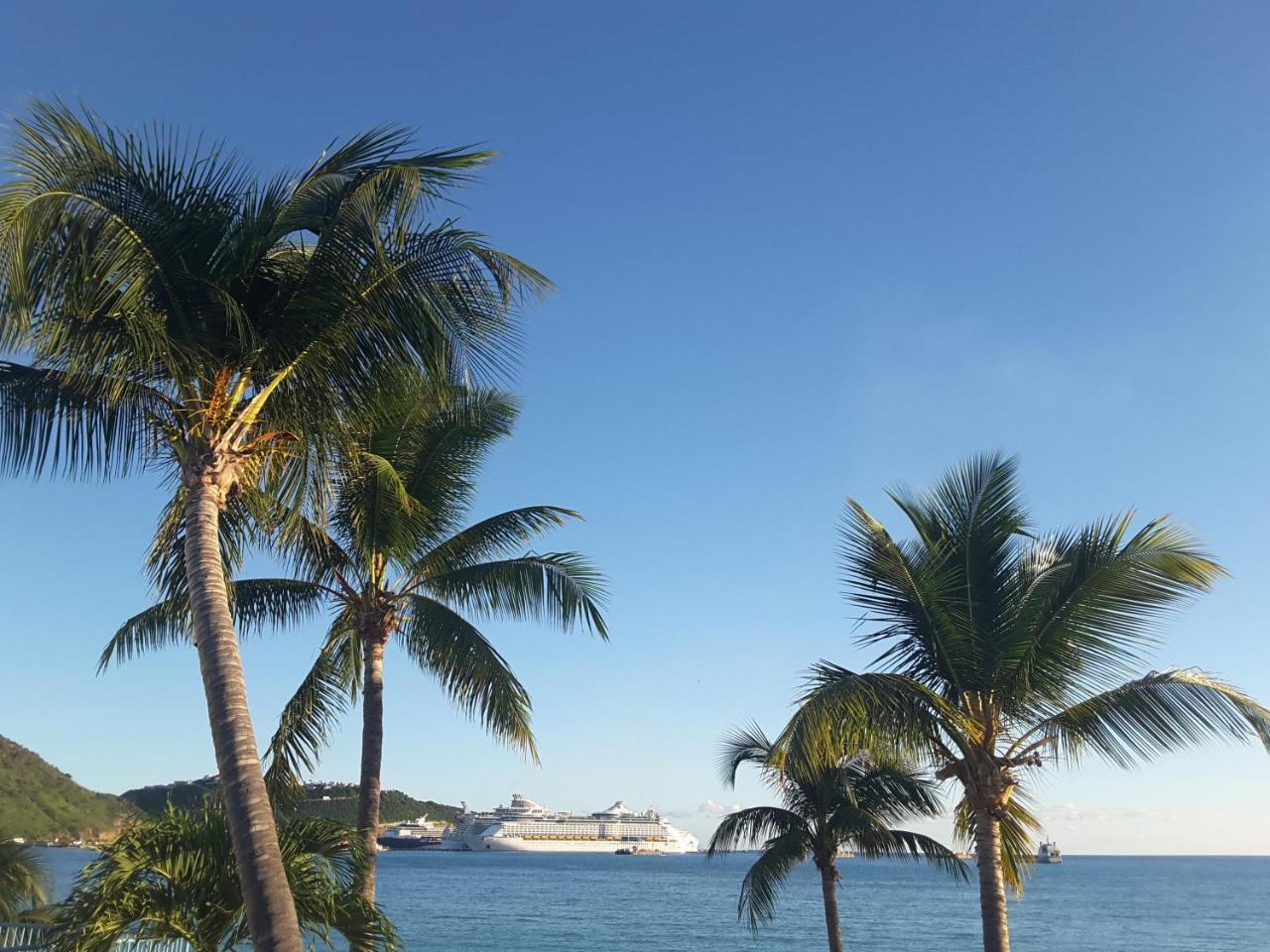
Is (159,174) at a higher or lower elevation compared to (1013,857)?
higher

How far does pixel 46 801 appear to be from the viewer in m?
105

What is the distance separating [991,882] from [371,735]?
282 inches

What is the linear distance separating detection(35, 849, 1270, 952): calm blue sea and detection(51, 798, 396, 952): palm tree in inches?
874

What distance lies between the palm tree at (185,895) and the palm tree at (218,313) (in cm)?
203

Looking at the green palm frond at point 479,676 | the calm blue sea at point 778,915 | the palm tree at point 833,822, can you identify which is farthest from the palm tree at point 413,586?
the calm blue sea at point 778,915

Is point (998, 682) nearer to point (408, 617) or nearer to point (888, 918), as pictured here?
point (408, 617)

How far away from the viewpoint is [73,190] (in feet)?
24.3

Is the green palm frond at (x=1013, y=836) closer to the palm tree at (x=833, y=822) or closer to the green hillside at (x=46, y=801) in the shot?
the palm tree at (x=833, y=822)

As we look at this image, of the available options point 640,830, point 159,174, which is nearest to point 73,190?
point 159,174

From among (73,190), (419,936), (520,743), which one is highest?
(73,190)

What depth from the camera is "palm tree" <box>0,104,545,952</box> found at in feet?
24.2

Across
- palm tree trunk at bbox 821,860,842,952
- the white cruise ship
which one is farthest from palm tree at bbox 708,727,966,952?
the white cruise ship

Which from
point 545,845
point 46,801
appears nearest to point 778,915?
point 46,801

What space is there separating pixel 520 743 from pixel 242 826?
6.85 meters
